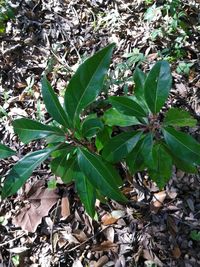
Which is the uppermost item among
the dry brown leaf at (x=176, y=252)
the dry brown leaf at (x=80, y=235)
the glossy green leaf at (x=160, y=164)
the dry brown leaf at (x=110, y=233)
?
the glossy green leaf at (x=160, y=164)

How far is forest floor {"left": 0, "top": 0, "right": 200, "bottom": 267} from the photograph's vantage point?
2141mm

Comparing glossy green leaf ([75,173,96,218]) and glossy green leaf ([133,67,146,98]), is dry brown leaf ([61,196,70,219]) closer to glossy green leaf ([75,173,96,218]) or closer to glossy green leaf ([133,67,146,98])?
glossy green leaf ([75,173,96,218])

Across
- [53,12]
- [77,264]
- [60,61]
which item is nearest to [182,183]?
[77,264]

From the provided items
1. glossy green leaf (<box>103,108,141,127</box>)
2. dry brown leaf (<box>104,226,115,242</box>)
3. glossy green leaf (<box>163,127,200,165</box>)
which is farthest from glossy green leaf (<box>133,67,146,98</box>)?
dry brown leaf (<box>104,226,115,242</box>)

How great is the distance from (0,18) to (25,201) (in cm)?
137

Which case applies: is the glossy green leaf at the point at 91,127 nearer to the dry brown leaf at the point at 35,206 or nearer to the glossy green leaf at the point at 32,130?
the glossy green leaf at the point at 32,130

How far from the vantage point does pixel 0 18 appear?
9.07 feet

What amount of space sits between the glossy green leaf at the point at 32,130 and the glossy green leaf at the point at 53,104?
44mm

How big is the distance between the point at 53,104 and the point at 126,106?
28 cm

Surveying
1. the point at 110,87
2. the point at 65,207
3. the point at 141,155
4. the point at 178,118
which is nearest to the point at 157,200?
the point at 65,207

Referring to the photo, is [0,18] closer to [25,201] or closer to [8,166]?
[8,166]

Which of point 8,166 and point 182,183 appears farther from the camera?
point 8,166

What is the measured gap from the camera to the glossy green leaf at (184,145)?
1.39m

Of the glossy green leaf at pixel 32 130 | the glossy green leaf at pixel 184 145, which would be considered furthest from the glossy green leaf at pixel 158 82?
the glossy green leaf at pixel 32 130
